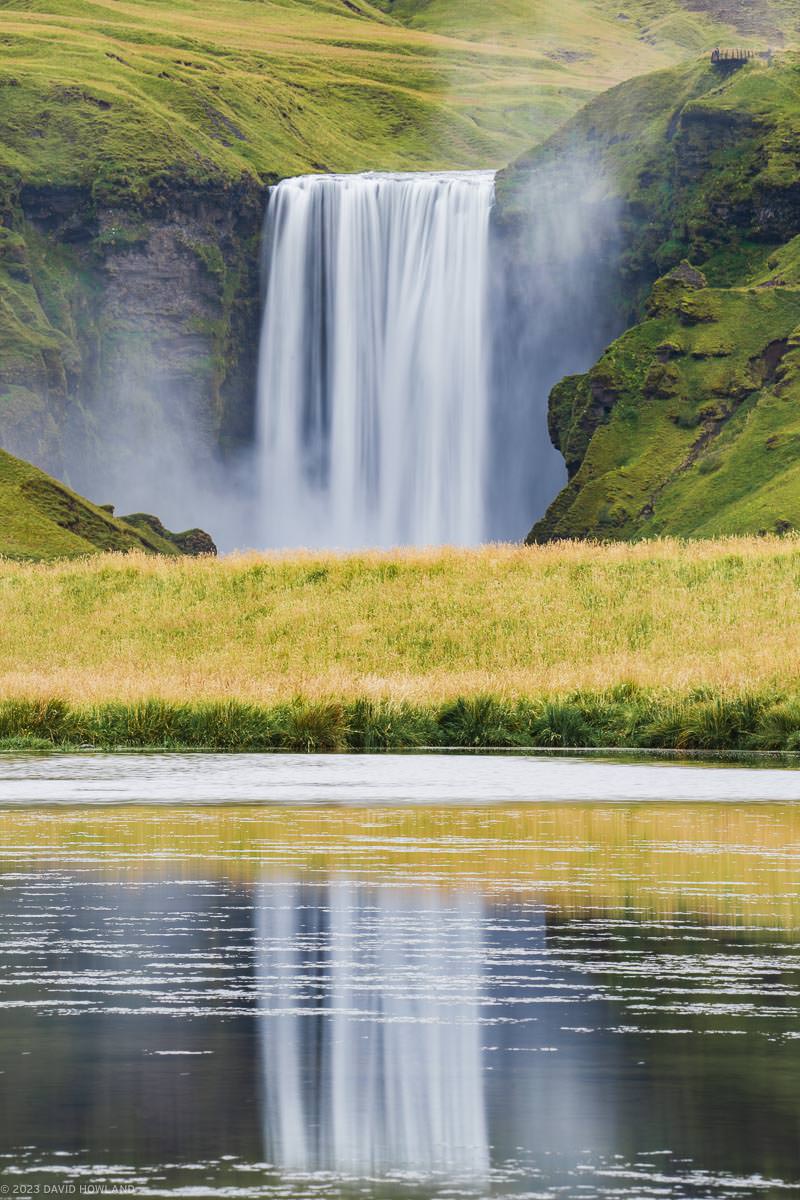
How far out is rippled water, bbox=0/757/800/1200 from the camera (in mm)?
7562

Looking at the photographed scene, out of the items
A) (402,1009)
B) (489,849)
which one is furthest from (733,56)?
(402,1009)

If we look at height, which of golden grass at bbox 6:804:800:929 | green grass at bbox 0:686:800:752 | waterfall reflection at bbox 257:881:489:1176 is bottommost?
→ waterfall reflection at bbox 257:881:489:1176

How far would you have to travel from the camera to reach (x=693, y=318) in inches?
4702

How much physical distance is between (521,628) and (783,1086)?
4768 centimetres

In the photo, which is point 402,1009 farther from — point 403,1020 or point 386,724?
point 386,724

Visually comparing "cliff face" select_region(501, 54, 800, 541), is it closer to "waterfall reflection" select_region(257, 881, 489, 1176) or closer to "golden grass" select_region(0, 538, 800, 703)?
"golden grass" select_region(0, 538, 800, 703)

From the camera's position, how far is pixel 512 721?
36000mm

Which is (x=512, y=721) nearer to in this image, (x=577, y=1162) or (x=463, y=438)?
(x=577, y=1162)

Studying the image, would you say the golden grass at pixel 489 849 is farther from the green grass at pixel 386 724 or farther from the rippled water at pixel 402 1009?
the green grass at pixel 386 724

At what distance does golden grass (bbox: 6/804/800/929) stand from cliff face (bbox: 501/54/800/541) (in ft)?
234

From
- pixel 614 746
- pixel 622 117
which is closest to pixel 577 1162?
pixel 614 746

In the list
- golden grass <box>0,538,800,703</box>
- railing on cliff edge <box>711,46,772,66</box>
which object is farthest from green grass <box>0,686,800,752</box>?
railing on cliff edge <box>711,46,772,66</box>

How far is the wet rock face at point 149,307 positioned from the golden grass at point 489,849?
461 ft

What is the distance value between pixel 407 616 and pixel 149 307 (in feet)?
362
